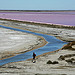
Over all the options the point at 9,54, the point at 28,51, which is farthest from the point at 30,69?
the point at 28,51

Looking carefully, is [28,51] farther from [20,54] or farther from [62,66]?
[62,66]

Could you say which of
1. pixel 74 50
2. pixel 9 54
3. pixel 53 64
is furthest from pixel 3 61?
pixel 74 50

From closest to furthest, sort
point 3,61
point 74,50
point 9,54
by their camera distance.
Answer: point 3,61 → point 9,54 → point 74,50

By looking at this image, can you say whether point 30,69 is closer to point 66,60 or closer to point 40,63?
point 40,63

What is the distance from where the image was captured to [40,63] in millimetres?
25234

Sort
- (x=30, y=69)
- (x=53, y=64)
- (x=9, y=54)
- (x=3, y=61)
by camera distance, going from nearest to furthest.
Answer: (x=30, y=69) < (x=53, y=64) < (x=3, y=61) < (x=9, y=54)

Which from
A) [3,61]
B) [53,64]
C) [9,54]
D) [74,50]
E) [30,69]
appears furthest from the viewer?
[74,50]

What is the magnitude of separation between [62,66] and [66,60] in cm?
246

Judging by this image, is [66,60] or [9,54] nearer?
[66,60]

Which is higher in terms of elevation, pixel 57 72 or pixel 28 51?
pixel 28 51

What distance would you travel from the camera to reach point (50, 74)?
2073cm

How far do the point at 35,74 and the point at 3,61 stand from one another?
7.63 metres

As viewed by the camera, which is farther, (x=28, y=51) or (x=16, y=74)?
(x=28, y=51)

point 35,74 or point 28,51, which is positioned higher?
point 28,51
